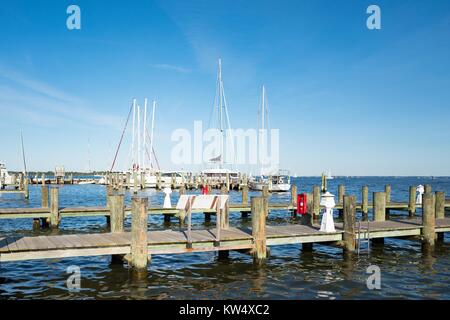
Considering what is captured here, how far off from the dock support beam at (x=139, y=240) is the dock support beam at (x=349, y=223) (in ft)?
23.3

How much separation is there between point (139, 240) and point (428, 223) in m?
11.4

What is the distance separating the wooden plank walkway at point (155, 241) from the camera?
11.2 meters

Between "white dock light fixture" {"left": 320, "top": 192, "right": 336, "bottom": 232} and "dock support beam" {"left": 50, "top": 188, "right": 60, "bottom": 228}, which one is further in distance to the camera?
"dock support beam" {"left": 50, "top": 188, "right": 60, "bottom": 228}

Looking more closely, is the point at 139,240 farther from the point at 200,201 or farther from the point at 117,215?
the point at 117,215

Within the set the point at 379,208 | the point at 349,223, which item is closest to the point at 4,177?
the point at 379,208

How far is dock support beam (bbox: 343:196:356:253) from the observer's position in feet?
49.0

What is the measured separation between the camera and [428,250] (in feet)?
54.5

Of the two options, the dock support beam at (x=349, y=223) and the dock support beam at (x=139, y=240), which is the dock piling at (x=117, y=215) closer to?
the dock support beam at (x=139, y=240)

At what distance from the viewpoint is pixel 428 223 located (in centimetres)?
1684

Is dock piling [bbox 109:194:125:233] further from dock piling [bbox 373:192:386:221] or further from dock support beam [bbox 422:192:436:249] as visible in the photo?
dock support beam [bbox 422:192:436:249]

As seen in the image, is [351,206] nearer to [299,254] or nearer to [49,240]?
[299,254]

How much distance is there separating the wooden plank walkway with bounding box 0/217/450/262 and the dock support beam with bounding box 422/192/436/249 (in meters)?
1.34

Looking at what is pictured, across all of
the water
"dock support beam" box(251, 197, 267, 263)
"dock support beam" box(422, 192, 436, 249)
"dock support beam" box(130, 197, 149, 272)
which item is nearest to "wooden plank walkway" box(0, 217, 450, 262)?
"dock support beam" box(251, 197, 267, 263)

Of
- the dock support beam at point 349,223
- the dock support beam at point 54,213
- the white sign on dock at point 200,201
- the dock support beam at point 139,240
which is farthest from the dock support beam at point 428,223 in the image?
the dock support beam at point 54,213
